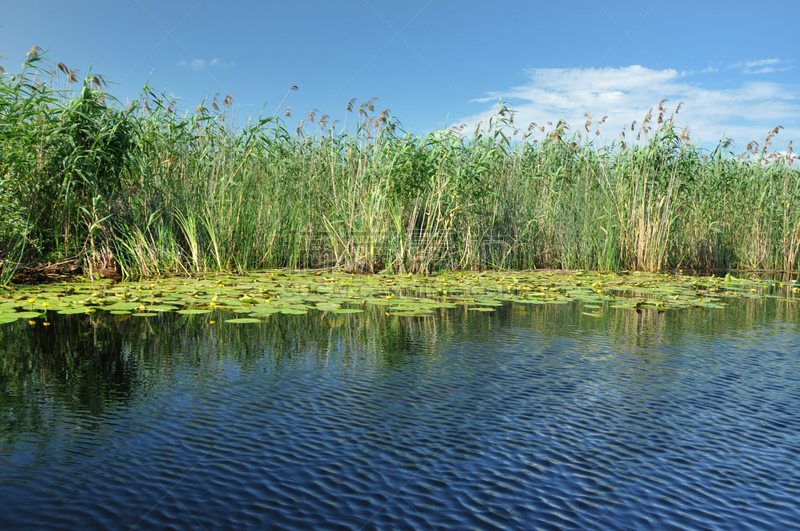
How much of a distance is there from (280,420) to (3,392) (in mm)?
1333

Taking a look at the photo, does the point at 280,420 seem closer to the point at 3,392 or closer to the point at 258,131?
the point at 3,392

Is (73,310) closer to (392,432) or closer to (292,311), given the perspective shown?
(292,311)

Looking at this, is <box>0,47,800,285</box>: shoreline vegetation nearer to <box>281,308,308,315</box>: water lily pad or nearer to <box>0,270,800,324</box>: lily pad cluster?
<box>0,270,800,324</box>: lily pad cluster


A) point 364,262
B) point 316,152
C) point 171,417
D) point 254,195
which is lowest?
point 171,417

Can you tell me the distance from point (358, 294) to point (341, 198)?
2610 millimetres

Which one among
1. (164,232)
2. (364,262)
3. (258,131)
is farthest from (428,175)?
(164,232)

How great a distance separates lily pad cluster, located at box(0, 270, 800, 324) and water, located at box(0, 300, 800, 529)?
41.4 inches

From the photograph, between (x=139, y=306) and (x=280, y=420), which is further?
(x=139, y=306)

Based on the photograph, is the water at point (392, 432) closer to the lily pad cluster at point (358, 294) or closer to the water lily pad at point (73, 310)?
the water lily pad at point (73, 310)

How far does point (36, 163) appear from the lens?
22.1 ft

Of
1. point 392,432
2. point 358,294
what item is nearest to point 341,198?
point 358,294

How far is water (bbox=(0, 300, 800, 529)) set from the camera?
172 centimetres

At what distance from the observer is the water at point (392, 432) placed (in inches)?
67.9

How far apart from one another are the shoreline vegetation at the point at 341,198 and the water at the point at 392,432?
3.32 metres
